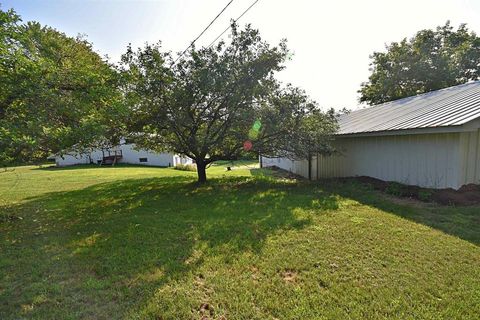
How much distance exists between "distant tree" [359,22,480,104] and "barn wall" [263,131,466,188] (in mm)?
15685

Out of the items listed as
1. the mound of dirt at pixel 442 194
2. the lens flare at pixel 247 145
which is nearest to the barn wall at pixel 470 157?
the mound of dirt at pixel 442 194

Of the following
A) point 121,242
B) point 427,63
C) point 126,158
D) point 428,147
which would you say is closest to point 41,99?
point 121,242

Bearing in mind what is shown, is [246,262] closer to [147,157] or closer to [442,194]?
[442,194]

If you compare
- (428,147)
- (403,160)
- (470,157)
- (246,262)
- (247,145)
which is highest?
(247,145)

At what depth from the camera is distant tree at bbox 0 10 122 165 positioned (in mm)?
4793

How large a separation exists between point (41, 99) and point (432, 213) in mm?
8244

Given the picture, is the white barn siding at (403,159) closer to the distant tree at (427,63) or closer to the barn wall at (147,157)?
the distant tree at (427,63)

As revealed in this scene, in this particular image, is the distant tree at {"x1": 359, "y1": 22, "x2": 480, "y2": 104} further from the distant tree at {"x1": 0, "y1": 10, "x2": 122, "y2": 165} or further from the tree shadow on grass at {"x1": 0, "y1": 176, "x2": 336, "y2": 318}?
the distant tree at {"x1": 0, "y1": 10, "x2": 122, "y2": 165}

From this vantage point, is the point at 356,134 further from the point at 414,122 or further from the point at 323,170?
the point at 323,170

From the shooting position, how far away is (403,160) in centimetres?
843

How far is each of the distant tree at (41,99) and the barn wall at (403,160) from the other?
832 cm

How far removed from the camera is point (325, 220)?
5.30 m

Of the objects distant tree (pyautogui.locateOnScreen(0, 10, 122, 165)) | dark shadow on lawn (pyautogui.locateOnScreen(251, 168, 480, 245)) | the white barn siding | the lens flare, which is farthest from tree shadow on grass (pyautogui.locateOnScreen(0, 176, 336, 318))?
the white barn siding

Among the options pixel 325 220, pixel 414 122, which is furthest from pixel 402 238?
pixel 414 122
